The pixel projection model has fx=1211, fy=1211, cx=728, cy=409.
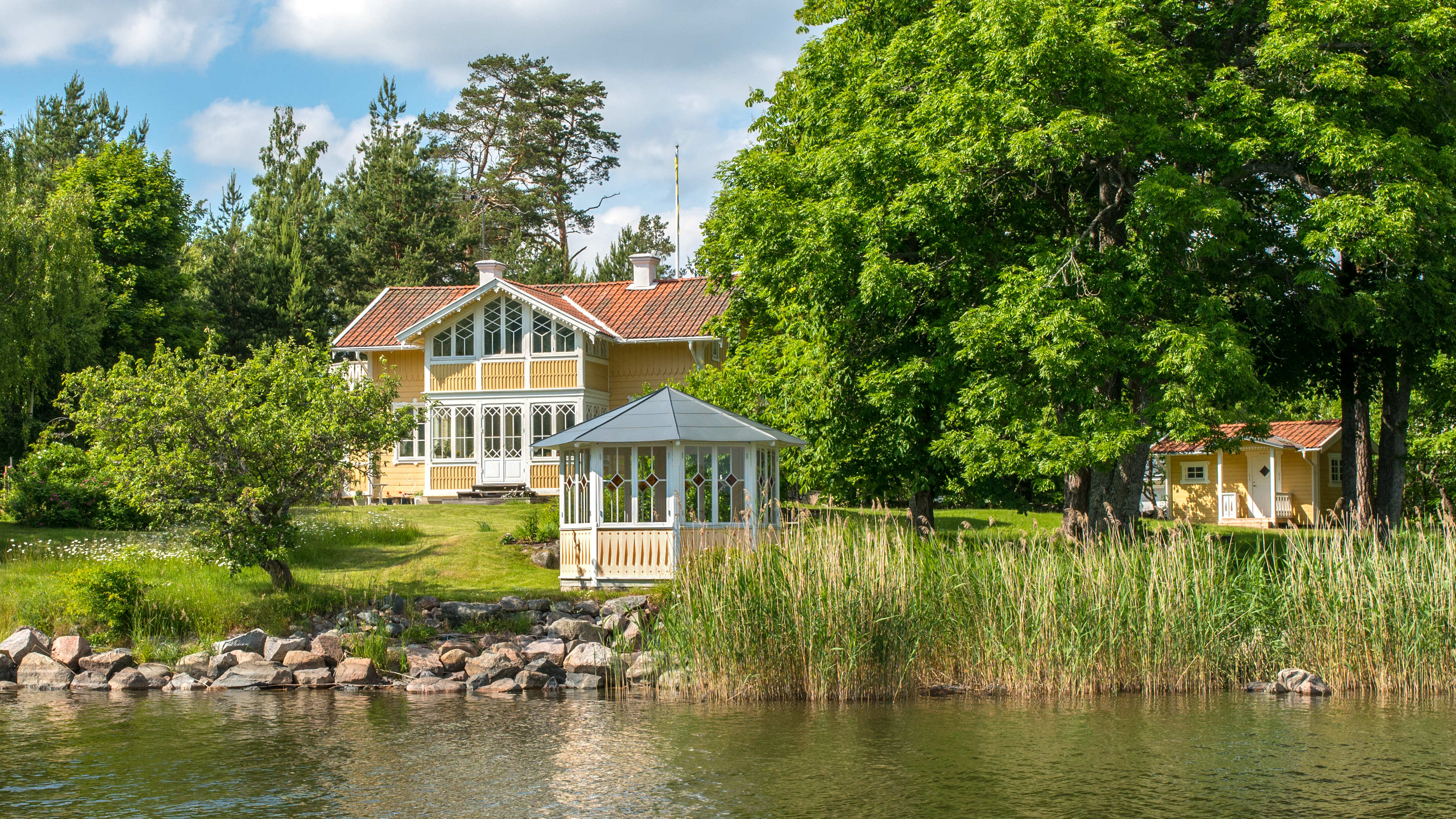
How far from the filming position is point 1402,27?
1711 cm

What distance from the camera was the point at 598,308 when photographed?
35.1 m

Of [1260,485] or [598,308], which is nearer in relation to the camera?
[598,308]

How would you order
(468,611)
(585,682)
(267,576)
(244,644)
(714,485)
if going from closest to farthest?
(585,682) → (244,644) → (468,611) → (267,576) → (714,485)

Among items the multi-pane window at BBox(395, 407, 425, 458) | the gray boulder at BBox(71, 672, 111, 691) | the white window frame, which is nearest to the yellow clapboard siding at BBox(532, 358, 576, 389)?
the multi-pane window at BBox(395, 407, 425, 458)

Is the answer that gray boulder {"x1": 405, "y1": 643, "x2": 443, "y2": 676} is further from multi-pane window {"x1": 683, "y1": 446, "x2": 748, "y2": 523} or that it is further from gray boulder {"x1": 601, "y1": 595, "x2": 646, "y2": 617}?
multi-pane window {"x1": 683, "y1": 446, "x2": 748, "y2": 523}

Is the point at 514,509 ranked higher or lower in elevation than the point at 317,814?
higher

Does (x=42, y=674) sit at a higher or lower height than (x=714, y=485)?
lower

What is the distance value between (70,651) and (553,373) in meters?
18.0

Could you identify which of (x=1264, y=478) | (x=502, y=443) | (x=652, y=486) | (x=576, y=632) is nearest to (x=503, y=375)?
(x=502, y=443)

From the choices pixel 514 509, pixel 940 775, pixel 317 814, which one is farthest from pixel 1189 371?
pixel 514 509

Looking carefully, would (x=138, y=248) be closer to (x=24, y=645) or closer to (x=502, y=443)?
(x=502, y=443)

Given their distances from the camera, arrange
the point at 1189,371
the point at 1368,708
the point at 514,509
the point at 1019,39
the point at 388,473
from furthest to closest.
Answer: the point at 388,473 < the point at 514,509 < the point at 1019,39 < the point at 1189,371 < the point at 1368,708

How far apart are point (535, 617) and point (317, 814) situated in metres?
8.50

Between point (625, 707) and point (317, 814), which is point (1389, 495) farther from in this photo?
point (317, 814)
